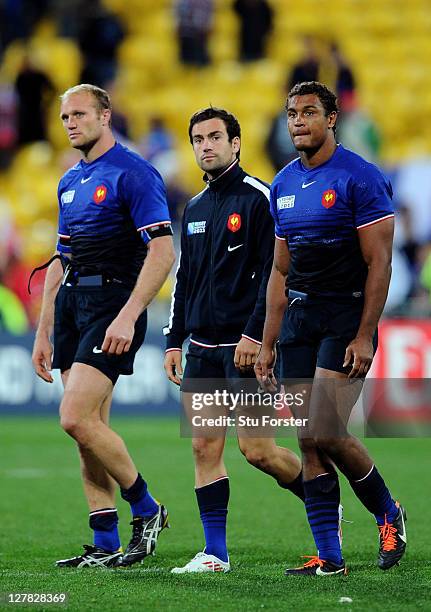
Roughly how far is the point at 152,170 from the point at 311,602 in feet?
7.63

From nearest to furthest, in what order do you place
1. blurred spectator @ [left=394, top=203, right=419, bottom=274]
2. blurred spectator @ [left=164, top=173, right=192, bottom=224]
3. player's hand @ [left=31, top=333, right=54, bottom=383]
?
1. player's hand @ [left=31, top=333, right=54, bottom=383]
2. blurred spectator @ [left=394, top=203, right=419, bottom=274]
3. blurred spectator @ [left=164, top=173, right=192, bottom=224]

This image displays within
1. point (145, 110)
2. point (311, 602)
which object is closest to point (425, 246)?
point (145, 110)

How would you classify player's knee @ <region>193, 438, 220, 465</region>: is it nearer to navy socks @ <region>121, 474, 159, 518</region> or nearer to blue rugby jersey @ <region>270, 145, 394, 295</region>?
navy socks @ <region>121, 474, 159, 518</region>

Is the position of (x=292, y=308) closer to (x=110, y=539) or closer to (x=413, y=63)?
(x=110, y=539)

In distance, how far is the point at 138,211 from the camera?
611 cm

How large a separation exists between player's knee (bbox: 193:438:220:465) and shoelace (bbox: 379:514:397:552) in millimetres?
841

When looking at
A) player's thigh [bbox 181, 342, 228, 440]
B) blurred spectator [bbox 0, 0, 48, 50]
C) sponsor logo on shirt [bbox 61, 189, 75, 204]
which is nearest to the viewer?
player's thigh [bbox 181, 342, 228, 440]

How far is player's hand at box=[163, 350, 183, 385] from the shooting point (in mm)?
6176

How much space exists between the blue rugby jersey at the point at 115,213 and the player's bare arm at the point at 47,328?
0.30m

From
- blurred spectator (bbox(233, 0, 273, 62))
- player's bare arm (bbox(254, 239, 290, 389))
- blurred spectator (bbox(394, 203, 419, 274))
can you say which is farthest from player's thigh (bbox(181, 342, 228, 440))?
blurred spectator (bbox(233, 0, 273, 62))

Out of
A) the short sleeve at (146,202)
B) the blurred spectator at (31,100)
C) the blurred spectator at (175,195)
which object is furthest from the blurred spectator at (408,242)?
the short sleeve at (146,202)

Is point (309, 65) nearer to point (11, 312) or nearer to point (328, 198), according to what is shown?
point (11, 312)

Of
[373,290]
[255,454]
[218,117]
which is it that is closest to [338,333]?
[373,290]

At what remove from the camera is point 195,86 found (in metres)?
19.2
